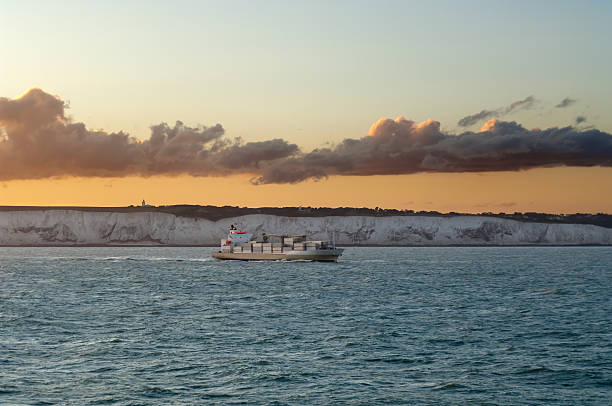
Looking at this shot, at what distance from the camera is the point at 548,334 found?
41312 mm

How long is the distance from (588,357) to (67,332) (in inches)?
1116

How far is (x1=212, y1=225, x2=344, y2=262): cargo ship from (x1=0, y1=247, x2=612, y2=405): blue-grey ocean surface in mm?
71380

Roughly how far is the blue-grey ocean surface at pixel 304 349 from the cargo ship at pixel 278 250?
234 feet

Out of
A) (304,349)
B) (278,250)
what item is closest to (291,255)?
(278,250)

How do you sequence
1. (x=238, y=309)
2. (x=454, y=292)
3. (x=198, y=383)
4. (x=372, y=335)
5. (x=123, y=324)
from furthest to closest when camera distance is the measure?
(x=454, y=292) → (x=238, y=309) → (x=123, y=324) → (x=372, y=335) → (x=198, y=383)

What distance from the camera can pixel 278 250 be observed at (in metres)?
145

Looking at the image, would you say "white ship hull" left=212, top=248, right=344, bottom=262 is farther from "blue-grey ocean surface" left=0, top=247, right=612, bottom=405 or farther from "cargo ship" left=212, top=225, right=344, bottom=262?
"blue-grey ocean surface" left=0, top=247, right=612, bottom=405

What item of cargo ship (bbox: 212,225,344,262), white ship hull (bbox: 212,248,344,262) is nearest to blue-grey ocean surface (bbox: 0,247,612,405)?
white ship hull (bbox: 212,248,344,262)

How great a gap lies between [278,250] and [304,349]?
4335 inches

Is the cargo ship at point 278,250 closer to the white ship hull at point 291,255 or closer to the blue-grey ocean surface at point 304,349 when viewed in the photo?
the white ship hull at point 291,255

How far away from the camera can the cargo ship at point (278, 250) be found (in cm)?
13812

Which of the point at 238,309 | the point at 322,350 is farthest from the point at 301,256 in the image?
the point at 322,350

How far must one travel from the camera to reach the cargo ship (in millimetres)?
138125

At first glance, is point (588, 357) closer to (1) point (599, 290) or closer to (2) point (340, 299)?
(2) point (340, 299)
